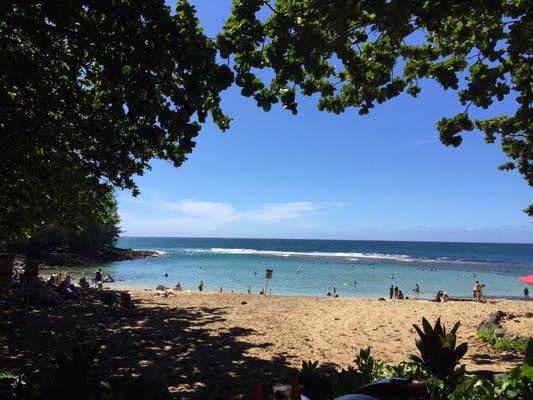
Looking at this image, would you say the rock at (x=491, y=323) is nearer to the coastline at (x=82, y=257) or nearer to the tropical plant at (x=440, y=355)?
the tropical plant at (x=440, y=355)

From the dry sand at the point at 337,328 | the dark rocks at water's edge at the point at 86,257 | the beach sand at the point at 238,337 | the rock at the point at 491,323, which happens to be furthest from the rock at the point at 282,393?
the dark rocks at water's edge at the point at 86,257

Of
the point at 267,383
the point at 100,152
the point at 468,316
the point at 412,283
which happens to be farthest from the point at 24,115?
the point at 412,283

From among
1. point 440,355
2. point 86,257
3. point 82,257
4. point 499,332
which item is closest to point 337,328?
point 499,332

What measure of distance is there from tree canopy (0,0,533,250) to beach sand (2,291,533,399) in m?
3.22

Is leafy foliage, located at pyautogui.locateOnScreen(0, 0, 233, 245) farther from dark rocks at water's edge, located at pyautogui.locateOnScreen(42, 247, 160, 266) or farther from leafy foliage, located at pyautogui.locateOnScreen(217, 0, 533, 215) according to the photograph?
dark rocks at water's edge, located at pyautogui.locateOnScreen(42, 247, 160, 266)

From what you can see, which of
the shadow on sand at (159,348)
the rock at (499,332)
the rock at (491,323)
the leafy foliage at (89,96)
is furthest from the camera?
the rock at (491,323)

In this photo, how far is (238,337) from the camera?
37.0ft

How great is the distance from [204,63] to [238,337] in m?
8.54

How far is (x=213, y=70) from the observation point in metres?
4.56

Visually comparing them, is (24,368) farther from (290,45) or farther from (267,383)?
(290,45)

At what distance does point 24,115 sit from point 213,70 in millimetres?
6429

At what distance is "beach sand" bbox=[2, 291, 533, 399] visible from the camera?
25.2ft

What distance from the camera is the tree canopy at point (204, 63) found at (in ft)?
15.3

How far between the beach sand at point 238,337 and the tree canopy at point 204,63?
3221 mm
